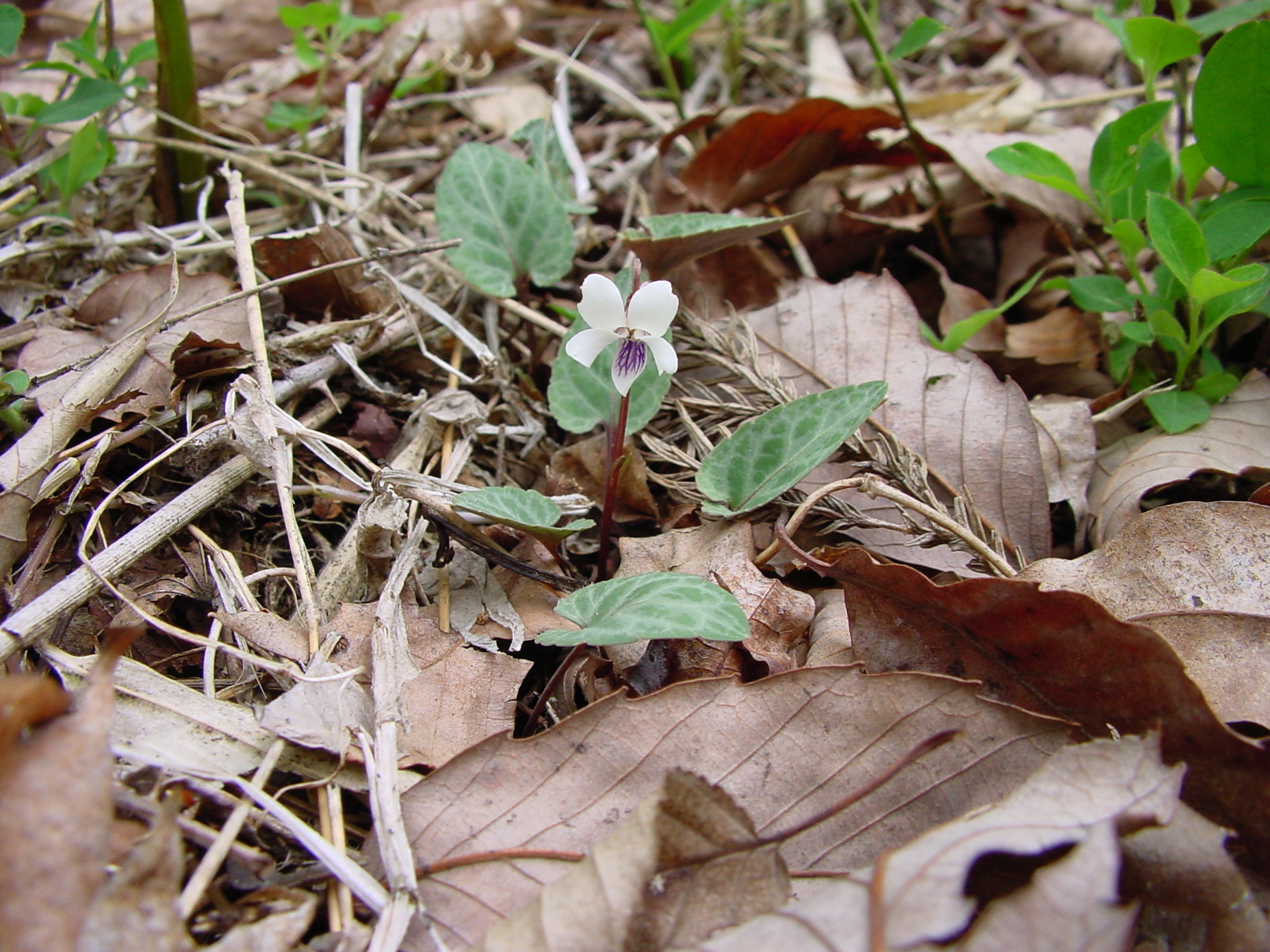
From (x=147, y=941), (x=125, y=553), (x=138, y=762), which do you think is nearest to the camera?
(x=147, y=941)

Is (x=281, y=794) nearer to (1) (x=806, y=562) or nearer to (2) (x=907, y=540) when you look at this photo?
(1) (x=806, y=562)

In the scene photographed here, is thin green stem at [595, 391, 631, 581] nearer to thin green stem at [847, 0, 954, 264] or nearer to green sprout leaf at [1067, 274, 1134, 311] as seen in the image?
green sprout leaf at [1067, 274, 1134, 311]

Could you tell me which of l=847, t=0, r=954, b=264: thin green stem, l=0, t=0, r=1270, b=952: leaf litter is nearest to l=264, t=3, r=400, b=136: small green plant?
l=0, t=0, r=1270, b=952: leaf litter

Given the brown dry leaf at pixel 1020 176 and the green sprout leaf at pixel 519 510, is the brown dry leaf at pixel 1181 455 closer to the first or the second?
the brown dry leaf at pixel 1020 176

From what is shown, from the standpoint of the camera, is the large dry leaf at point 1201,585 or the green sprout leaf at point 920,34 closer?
the large dry leaf at point 1201,585

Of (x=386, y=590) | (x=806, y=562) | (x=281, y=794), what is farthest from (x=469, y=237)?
(x=281, y=794)

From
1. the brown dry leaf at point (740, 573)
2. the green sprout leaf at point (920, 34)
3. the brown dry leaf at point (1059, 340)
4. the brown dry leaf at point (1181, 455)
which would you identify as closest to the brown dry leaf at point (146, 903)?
the brown dry leaf at point (740, 573)

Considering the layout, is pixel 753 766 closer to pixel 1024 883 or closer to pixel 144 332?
pixel 1024 883
